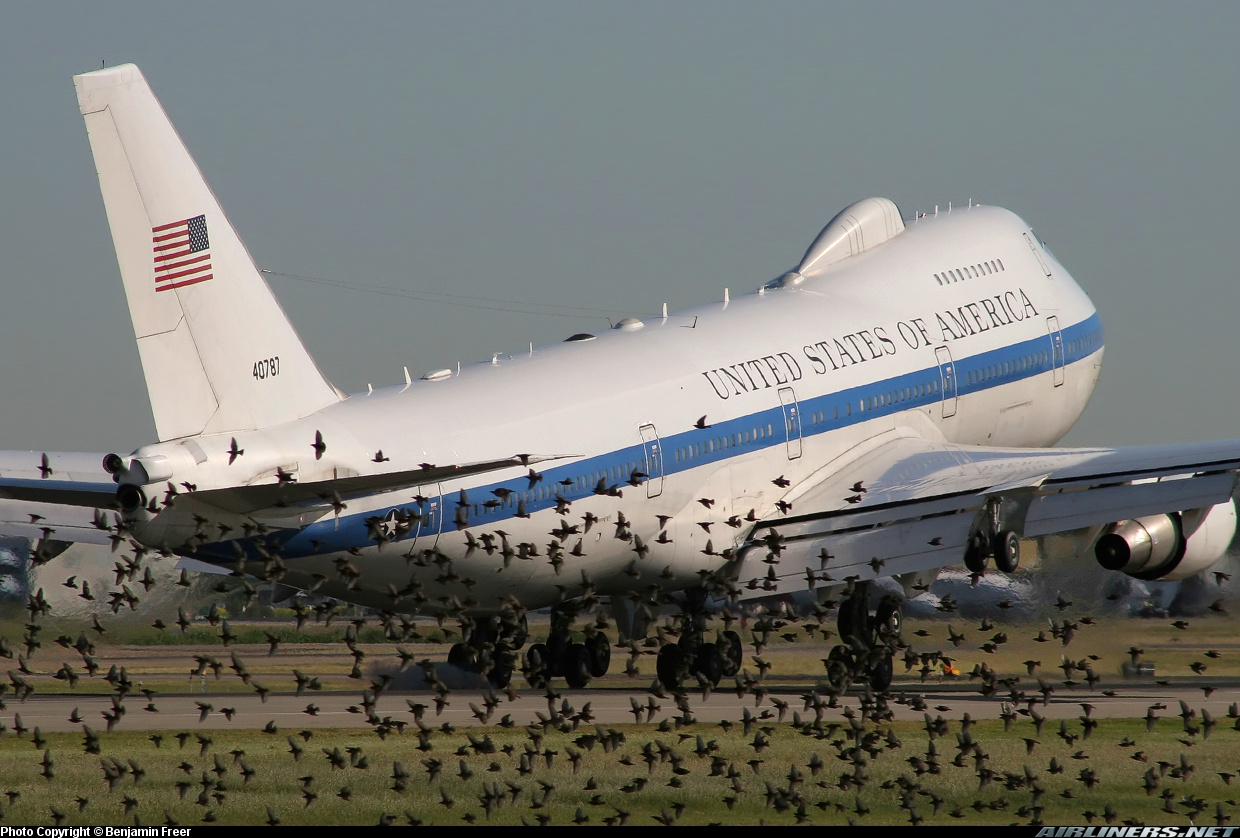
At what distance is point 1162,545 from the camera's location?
1286 inches

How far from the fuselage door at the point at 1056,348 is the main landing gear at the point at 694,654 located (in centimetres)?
1195

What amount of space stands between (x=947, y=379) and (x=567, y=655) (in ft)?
33.1

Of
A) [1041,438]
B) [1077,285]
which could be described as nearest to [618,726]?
[1041,438]

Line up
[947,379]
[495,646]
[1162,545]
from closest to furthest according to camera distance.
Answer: [1162,545], [495,646], [947,379]

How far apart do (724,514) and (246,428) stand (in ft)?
37.4

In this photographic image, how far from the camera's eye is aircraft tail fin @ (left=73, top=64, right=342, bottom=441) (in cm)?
2392

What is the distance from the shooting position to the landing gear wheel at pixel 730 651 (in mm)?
33688

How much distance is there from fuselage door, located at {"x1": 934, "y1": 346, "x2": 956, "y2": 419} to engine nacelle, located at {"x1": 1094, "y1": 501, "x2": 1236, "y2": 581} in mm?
6229

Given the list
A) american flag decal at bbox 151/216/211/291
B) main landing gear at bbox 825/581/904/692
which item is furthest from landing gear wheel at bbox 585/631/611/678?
american flag decal at bbox 151/216/211/291

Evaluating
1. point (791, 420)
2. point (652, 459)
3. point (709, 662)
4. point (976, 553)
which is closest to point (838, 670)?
point (976, 553)

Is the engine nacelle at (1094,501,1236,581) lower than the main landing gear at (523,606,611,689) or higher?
higher

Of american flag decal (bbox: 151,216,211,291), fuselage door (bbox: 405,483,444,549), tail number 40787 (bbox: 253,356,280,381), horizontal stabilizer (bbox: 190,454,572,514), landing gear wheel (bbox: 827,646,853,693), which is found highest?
american flag decal (bbox: 151,216,211,291)

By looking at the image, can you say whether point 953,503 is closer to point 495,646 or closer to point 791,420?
point 791,420

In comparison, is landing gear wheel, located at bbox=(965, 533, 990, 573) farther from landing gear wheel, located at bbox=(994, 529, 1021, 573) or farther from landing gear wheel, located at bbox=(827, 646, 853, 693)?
landing gear wheel, located at bbox=(827, 646, 853, 693)
